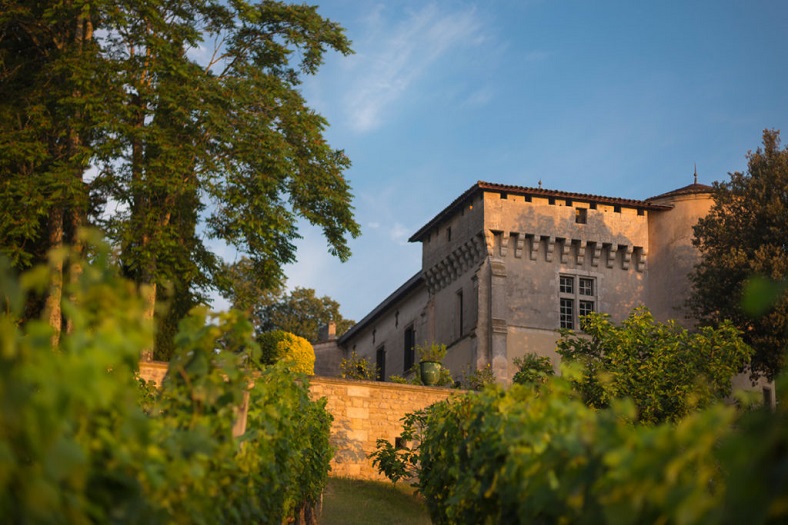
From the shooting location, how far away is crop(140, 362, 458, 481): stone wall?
2247 cm

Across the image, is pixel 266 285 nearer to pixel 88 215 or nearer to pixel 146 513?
pixel 88 215

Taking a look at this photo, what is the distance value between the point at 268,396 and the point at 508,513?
3.59m

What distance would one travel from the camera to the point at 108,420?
165 inches

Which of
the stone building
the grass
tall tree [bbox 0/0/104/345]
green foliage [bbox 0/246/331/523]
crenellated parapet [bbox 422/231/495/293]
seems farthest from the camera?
crenellated parapet [bbox 422/231/495/293]

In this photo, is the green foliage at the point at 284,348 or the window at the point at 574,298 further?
the window at the point at 574,298

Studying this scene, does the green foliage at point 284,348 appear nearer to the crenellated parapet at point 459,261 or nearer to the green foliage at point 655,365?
the crenellated parapet at point 459,261

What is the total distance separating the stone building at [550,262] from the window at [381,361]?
586cm

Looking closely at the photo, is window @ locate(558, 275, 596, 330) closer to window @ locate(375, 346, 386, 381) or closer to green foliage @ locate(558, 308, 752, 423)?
green foliage @ locate(558, 308, 752, 423)

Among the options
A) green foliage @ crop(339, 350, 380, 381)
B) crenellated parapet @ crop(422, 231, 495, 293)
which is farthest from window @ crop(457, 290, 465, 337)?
green foliage @ crop(339, 350, 380, 381)

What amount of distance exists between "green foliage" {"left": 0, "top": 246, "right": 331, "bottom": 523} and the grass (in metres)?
11.1

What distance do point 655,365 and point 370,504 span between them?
655 centimetres

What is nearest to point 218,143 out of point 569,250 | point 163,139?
point 163,139

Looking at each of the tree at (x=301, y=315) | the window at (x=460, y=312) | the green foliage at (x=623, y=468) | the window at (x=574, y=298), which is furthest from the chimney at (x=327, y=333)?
the green foliage at (x=623, y=468)

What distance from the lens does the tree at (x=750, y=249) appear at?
2656cm
